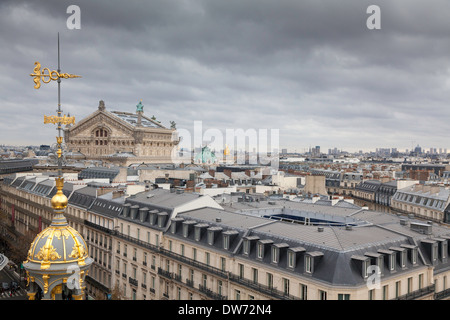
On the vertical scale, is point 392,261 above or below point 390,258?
below

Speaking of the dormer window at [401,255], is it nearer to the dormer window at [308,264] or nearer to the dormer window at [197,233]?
the dormer window at [308,264]

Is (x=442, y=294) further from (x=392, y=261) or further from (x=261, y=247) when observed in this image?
(x=261, y=247)

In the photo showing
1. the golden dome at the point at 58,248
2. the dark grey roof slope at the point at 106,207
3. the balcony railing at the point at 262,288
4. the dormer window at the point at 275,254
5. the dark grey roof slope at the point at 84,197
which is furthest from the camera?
the dark grey roof slope at the point at 84,197

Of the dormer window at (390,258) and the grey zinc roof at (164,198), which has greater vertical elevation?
the grey zinc roof at (164,198)

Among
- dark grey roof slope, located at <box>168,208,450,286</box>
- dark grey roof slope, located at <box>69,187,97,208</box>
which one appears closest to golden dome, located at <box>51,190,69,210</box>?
dark grey roof slope, located at <box>168,208,450,286</box>

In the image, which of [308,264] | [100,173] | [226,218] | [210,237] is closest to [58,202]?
[308,264]

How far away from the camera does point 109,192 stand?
171 feet

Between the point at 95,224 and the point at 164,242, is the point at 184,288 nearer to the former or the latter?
the point at 164,242

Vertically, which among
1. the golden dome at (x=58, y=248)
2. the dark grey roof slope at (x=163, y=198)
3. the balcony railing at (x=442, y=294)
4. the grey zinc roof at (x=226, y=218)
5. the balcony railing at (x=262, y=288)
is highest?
the golden dome at (x=58, y=248)

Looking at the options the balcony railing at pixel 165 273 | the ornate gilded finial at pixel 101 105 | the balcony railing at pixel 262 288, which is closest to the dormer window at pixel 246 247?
the balcony railing at pixel 262 288

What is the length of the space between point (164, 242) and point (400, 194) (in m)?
47.8
